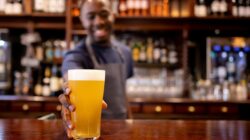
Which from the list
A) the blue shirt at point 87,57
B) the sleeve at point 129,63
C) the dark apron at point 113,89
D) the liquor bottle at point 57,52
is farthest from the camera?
the liquor bottle at point 57,52

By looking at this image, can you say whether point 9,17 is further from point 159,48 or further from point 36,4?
point 159,48

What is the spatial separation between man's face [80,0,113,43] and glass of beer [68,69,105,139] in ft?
2.75

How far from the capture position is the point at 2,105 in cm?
286

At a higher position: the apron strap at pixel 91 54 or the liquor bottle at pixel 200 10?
the liquor bottle at pixel 200 10

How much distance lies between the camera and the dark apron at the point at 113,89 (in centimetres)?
148

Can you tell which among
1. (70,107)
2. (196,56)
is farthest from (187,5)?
(70,107)

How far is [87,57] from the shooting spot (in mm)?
1518

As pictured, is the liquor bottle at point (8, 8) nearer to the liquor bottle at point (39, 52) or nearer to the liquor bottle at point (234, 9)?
the liquor bottle at point (39, 52)

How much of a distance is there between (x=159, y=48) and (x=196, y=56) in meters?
0.45

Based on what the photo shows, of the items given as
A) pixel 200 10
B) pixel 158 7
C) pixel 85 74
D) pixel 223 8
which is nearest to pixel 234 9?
pixel 223 8

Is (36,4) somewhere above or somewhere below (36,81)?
above

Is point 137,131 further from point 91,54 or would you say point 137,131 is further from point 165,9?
point 165,9

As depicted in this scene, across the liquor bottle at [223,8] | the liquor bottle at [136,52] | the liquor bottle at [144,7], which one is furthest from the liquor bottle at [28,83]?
the liquor bottle at [223,8]

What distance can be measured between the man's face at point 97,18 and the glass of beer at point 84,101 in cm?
84
